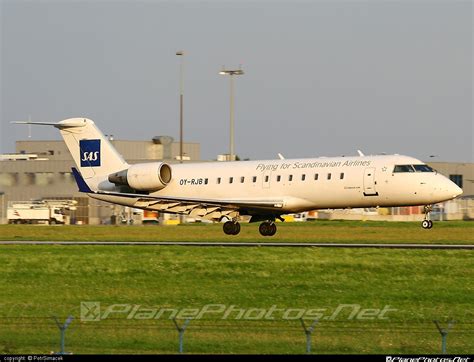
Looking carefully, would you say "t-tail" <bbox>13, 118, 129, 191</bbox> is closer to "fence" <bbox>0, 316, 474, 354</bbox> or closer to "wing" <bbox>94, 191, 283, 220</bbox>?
"wing" <bbox>94, 191, 283, 220</bbox>

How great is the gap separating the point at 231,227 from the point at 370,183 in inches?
325

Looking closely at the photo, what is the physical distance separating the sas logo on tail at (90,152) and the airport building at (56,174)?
71.5ft

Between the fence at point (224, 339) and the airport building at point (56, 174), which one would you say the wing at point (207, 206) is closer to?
the airport building at point (56, 174)

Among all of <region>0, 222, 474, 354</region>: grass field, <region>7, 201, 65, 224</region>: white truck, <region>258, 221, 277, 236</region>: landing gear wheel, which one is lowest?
<region>7, 201, 65, 224</region>: white truck

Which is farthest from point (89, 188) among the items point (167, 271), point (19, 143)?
point (19, 143)

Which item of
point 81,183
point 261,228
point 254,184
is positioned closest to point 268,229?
point 261,228

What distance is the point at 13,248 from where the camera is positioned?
41062 millimetres

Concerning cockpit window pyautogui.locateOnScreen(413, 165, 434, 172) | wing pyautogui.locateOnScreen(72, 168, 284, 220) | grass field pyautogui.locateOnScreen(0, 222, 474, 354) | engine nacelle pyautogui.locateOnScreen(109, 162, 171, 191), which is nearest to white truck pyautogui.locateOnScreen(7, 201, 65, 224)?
engine nacelle pyautogui.locateOnScreen(109, 162, 171, 191)

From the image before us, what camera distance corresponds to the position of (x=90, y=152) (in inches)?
2179

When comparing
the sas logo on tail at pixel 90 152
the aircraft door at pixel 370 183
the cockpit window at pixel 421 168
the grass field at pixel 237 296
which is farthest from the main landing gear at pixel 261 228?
the grass field at pixel 237 296

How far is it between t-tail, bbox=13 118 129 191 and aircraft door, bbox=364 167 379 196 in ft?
48.5

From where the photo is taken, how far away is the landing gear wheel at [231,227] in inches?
1999

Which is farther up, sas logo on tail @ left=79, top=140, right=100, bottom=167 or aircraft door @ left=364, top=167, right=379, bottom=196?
sas logo on tail @ left=79, top=140, right=100, bottom=167

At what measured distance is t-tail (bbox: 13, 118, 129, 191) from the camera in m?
55.1
